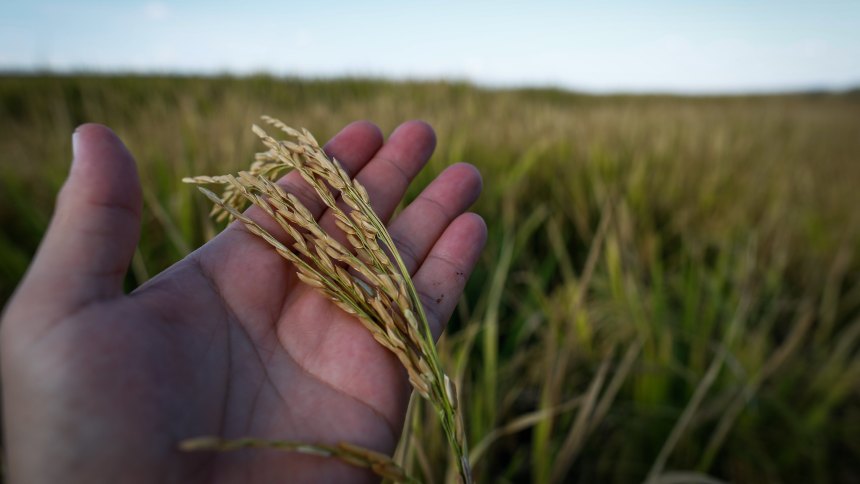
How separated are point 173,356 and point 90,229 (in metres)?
0.23

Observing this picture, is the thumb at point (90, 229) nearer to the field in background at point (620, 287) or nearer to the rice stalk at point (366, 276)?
the rice stalk at point (366, 276)

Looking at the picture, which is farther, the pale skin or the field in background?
the field in background

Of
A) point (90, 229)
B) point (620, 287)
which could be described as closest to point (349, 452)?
point (90, 229)

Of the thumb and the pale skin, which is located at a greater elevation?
the thumb

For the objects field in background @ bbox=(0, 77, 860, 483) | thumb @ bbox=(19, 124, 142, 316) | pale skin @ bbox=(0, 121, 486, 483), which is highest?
thumb @ bbox=(19, 124, 142, 316)

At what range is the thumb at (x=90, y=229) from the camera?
0.72m

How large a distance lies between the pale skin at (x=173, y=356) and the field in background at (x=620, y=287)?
250 millimetres

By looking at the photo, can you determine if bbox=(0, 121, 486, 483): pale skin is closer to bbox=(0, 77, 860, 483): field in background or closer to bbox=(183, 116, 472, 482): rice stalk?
bbox=(183, 116, 472, 482): rice stalk

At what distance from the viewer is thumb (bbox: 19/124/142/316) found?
722 millimetres

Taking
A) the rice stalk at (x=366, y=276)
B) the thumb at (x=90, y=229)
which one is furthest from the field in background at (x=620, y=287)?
the thumb at (x=90, y=229)

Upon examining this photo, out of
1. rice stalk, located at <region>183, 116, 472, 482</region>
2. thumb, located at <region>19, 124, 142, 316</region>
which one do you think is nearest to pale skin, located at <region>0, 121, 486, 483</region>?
thumb, located at <region>19, 124, 142, 316</region>

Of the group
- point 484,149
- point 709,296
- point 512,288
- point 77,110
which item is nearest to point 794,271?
point 709,296

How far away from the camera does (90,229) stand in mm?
756

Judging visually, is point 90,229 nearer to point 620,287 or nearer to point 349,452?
point 349,452
